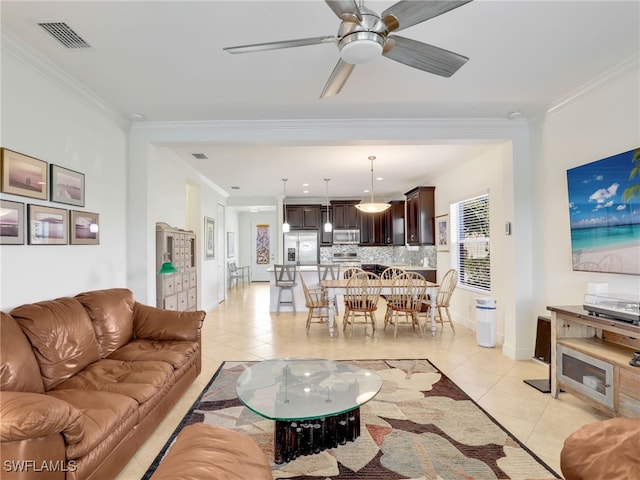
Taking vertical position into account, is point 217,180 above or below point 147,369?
above

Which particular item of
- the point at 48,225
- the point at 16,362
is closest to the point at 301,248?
the point at 48,225

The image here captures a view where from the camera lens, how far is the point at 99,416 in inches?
69.4

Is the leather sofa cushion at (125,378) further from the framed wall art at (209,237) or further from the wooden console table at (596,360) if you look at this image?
the framed wall art at (209,237)

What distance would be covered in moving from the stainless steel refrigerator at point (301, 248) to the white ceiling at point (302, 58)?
503cm

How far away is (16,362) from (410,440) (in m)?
2.42

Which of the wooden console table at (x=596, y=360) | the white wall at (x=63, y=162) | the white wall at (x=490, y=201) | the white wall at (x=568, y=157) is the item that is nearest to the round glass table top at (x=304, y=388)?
the wooden console table at (x=596, y=360)

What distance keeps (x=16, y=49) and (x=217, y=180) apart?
15.0ft

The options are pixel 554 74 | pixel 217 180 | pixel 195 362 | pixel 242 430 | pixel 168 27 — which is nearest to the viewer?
pixel 168 27

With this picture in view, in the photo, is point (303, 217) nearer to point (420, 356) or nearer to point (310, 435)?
point (420, 356)

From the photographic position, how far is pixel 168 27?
223cm

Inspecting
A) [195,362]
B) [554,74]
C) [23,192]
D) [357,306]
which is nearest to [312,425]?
[195,362]

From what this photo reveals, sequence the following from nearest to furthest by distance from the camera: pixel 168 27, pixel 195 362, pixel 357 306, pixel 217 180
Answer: pixel 168 27
pixel 195 362
pixel 357 306
pixel 217 180

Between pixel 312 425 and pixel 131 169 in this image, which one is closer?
pixel 312 425

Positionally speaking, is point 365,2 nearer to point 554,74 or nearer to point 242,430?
point 554,74
